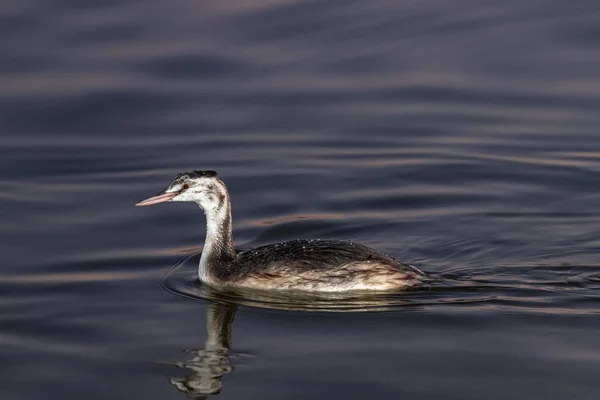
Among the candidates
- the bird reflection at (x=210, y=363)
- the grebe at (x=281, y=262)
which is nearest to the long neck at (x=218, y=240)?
the grebe at (x=281, y=262)

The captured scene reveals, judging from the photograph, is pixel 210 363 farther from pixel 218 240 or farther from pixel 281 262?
pixel 218 240

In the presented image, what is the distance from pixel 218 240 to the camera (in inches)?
563

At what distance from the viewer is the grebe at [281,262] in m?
13.4

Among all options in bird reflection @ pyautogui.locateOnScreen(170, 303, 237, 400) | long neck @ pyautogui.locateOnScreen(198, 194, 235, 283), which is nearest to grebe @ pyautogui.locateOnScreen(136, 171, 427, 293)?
long neck @ pyautogui.locateOnScreen(198, 194, 235, 283)

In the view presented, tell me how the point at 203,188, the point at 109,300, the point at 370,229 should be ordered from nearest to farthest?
the point at 109,300 < the point at 203,188 < the point at 370,229

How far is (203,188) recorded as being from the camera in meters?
14.2

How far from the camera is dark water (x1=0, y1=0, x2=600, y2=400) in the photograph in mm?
11320

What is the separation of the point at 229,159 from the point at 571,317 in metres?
6.74

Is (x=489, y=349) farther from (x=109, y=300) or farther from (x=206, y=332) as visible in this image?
(x=109, y=300)

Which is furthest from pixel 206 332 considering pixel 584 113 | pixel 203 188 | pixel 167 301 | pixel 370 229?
pixel 584 113

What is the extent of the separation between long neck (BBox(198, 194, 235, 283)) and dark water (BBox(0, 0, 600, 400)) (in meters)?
0.26

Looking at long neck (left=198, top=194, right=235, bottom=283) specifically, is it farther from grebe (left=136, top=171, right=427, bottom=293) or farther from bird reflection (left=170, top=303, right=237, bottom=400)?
bird reflection (left=170, top=303, right=237, bottom=400)

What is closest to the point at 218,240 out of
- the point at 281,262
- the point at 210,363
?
the point at 281,262

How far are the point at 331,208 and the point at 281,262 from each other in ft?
8.54
